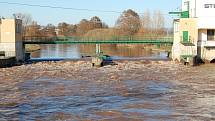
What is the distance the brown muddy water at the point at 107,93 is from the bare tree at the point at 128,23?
6823cm

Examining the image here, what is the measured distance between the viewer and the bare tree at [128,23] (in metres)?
120

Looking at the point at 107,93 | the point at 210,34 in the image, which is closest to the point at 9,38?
the point at 210,34

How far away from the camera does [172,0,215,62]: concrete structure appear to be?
56.3 meters

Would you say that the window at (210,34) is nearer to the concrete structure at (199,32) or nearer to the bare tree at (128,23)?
the concrete structure at (199,32)

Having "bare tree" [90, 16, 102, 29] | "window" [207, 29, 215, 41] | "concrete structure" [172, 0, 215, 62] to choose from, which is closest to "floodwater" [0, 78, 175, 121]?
"concrete structure" [172, 0, 215, 62]


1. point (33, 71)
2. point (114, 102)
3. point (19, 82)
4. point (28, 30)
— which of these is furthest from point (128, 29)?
point (114, 102)

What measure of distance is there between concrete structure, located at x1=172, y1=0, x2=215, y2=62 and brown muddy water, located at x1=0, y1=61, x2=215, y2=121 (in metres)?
5.68

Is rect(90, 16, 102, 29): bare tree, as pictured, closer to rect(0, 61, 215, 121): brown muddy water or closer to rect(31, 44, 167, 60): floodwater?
rect(31, 44, 167, 60): floodwater

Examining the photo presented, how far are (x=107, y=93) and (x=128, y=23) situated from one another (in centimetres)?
9504

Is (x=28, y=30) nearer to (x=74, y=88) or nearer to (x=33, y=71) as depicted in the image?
(x=33, y=71)

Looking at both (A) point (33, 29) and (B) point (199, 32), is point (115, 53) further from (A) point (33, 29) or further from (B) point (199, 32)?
(A) point (33, 29)

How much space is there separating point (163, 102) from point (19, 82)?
15433mm

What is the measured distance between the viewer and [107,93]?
3117 centimetres

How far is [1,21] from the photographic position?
58938 millimetres
